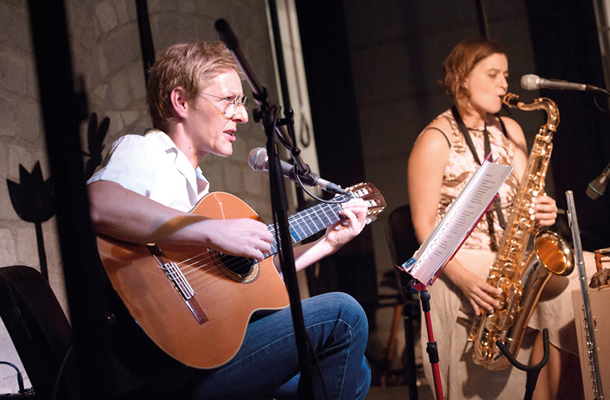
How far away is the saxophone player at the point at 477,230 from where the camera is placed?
2.36m

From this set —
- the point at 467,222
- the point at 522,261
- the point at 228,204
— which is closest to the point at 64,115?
the point at 228,204

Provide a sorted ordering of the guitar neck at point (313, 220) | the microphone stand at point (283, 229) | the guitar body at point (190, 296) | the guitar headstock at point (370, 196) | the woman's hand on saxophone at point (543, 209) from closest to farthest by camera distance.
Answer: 1. the microphone stand at point (283, 229)
2. the guitar body at point (190, 296)
3. the guitar neck at point (313, 220)
4. the guitar headstock at point (370, 196)
5. the woman's hand on saxophone at point (543, 209)

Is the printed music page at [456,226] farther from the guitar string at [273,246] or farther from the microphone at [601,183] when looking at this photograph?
the microphone at [601,183]

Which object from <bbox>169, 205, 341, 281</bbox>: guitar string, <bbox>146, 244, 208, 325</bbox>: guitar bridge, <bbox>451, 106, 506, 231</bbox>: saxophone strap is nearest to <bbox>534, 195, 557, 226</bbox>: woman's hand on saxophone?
<bbox>451, 106, 506, 231</bbox>: saxophone strap

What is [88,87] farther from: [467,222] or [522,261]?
[522,261]

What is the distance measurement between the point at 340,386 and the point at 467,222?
0.62m

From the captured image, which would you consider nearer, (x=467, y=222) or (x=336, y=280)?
(x=467, y=222)

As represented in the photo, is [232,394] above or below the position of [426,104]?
below

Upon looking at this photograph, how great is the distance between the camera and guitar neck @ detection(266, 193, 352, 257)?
1.80m

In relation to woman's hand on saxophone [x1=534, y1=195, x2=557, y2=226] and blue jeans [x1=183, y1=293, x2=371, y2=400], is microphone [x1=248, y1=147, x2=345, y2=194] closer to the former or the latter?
blue jeans [x1=183, y1=293, x2=371, y2=400]

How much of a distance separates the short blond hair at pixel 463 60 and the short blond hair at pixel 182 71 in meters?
1.44

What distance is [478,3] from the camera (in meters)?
2.99

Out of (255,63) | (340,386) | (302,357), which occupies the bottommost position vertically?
(340,386)

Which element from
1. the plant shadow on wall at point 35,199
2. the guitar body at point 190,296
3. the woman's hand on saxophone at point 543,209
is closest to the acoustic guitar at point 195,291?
the guitar body at point 190,296
